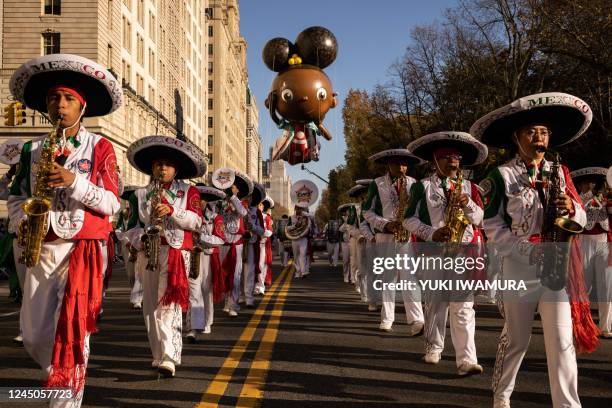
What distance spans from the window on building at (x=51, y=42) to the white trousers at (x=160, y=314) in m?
38.1

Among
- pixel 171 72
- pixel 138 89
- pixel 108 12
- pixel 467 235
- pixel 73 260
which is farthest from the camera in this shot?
pixel 171 72

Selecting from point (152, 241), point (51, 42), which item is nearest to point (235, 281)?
point (152, 241)

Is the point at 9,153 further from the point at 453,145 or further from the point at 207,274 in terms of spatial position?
the point at 453,145

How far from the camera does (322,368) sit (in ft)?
23.8

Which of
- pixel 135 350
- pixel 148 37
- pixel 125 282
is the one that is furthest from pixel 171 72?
pixel 135 350

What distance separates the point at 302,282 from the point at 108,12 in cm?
3052

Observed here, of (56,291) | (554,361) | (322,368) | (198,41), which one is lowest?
(322,368)

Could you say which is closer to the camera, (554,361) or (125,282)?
(554,361)

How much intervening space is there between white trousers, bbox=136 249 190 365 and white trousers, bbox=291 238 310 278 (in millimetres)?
14596

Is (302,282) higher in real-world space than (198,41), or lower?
lower

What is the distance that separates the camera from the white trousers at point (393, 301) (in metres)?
9.59

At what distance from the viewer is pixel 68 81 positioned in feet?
16.7

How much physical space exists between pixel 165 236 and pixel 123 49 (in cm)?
4392

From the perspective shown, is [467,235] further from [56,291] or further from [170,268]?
[56,291]
